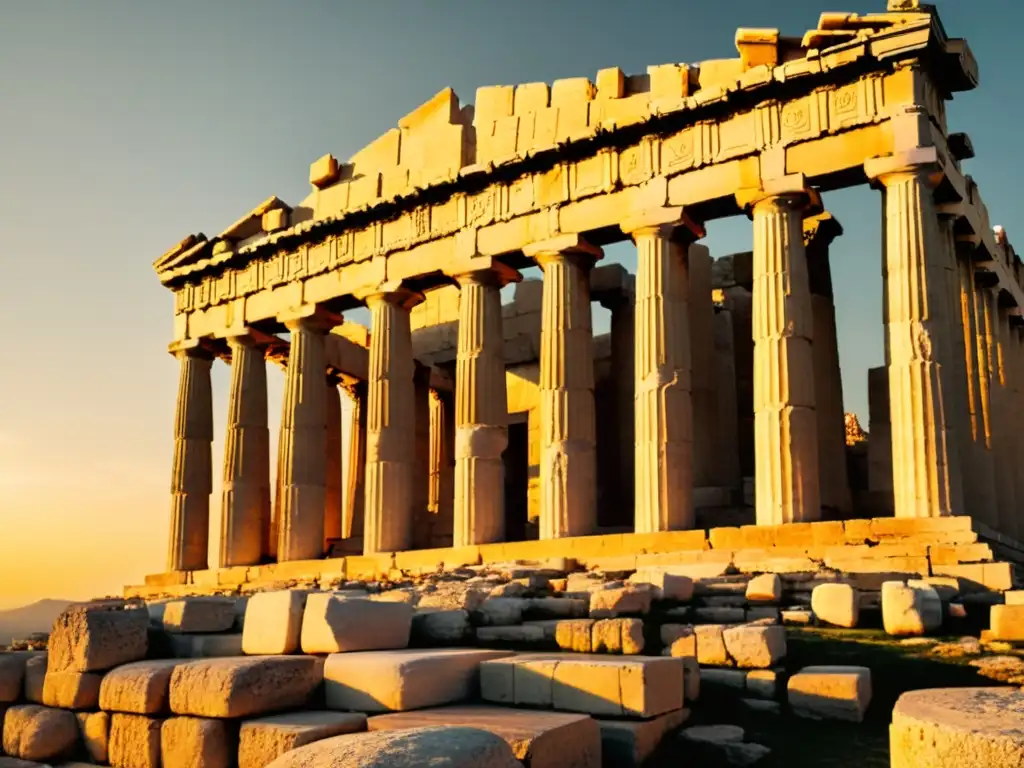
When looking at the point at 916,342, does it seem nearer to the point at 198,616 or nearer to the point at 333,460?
the point at 198,616

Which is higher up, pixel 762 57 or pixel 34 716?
pixel 762 57

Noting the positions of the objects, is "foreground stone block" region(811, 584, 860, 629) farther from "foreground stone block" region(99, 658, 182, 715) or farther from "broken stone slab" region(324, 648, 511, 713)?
"foreground stone block" region(99, 658, 182, 715)

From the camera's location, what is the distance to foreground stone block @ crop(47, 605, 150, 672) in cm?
946

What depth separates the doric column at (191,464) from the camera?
2659cm

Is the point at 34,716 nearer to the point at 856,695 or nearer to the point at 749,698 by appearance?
the point at 749,698

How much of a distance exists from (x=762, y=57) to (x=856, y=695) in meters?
13.4

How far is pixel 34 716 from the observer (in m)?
9.45

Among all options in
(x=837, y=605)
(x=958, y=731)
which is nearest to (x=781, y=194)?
(x=837, y=605)

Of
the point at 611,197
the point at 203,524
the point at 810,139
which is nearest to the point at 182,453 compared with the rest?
the point at 203,524

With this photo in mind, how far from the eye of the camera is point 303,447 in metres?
24.5

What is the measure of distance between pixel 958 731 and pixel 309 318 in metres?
21.4

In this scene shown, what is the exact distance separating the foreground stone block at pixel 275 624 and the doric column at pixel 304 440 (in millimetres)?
14400

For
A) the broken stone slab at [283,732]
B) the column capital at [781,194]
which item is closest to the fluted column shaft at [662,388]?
the column capital at [781,194]

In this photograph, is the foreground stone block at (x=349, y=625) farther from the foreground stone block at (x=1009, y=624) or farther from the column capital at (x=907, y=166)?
the column capital at (x=907, y=166)
